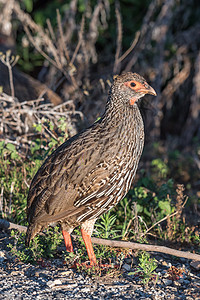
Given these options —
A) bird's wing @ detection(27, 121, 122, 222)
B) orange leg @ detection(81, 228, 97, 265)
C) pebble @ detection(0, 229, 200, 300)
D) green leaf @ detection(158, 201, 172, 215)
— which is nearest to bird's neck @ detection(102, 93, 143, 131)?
bird's wing @ detection(27, 121, 122, 222)

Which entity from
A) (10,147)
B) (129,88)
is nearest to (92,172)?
(129,88)

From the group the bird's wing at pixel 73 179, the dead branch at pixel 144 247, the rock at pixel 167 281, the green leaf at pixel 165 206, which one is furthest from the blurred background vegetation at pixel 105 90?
the rock at pixel 167 281

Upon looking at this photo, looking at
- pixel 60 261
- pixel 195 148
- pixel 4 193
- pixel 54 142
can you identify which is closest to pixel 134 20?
pixel 195 148

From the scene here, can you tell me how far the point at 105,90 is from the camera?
7488mm

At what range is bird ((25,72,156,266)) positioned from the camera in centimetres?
445

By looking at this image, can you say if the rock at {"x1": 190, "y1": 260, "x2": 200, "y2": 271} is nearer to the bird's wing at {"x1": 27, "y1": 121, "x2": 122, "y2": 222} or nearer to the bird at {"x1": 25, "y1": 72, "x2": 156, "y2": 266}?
the bird at {"x1": 25, "y1": 72, "x2": 156, "y2": 266}

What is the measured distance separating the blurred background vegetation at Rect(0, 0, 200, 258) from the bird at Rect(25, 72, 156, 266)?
0.61 metres

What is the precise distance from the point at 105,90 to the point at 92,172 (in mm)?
3267

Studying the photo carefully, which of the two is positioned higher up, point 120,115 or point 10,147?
point 120,115

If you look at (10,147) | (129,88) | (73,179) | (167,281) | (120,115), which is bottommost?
(167,281)

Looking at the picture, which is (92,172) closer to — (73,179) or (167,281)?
(73,179)

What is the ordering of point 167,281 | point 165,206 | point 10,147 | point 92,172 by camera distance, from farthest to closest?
1. point 10,147
2. point 165,206
3. point 92,172
4. point 167,281

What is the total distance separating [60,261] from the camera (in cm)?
472

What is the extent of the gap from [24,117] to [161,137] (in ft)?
14.4
